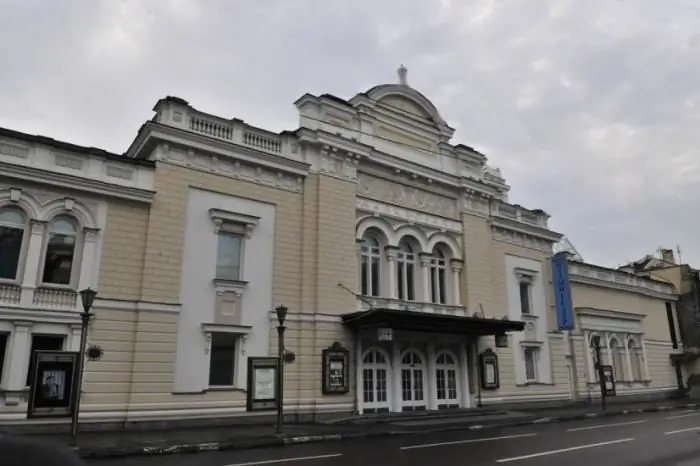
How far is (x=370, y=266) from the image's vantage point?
21312 millimetres

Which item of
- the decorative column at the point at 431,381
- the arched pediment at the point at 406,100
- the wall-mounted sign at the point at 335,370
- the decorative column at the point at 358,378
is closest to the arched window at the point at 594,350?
the decorative column at the point at 431,381

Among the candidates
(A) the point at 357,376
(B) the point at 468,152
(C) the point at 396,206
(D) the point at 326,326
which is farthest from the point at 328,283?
(B) the point at 468,152

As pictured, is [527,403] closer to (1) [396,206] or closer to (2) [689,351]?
(1) [396,206]

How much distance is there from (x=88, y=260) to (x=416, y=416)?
12087 millimetres

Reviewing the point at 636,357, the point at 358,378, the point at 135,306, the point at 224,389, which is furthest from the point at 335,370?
the point at 636,357

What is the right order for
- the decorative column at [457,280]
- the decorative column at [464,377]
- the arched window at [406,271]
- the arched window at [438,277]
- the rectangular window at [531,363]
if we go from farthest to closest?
1. the rectangular window at [531,363]
2. the decorative column at [457,280]
3. the arched window at [438,277]
4. the decorative column at [464,377]
5. the arched window at [406,271]

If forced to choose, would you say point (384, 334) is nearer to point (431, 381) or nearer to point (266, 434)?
point (431, 381)

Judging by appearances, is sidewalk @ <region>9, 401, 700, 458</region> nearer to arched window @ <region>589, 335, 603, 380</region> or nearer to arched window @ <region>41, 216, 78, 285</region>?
arched window @ <region>41, 216, 78, 285</region>

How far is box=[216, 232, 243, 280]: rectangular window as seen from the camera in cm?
1797

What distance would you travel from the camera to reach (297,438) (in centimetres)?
1363

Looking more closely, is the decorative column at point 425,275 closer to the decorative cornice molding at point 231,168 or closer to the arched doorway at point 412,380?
the arched doorway at point 412,380

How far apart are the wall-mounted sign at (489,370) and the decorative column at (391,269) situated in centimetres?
503

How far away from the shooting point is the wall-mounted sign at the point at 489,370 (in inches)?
896

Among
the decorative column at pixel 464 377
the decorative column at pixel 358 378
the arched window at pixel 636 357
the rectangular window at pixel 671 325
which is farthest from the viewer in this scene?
the rectangular window at pixel 671 325
